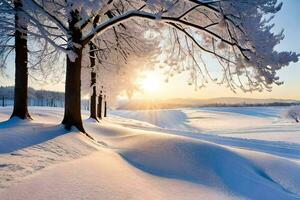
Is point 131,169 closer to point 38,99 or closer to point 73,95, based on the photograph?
point 73,95

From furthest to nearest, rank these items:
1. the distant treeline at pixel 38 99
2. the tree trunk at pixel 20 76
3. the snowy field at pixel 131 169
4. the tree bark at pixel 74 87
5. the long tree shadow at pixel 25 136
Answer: the distant treeline at pixel 38 99 < the tree trunk at pixel 20 76 < the tree bark at pixel 74 87 < the long tree shadow at pixel 25 136 < the snowy field at pixel 131 169

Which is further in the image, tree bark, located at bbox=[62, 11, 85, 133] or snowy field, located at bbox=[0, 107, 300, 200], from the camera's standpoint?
tree bark, located at bbox=[62, 11, 85, 133]

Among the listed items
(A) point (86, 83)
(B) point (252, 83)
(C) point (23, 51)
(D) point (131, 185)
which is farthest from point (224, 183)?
(A) point (86, 83)

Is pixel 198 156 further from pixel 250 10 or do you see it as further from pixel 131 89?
pixel 131 89

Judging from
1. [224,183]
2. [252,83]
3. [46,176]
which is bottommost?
[224,183]

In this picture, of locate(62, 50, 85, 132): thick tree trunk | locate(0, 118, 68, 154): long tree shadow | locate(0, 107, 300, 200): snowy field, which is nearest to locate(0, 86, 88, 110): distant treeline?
locate(62, 50, 85, 132): thick tree trunk

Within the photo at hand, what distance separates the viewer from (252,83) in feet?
37.4

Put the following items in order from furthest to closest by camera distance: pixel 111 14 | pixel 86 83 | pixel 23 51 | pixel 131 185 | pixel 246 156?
pixel 86 83
pixel 111 14
pixel 23 51
pixel 246 156
pixel 131 185

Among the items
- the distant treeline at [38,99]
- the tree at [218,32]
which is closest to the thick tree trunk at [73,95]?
the tree at [218,32]

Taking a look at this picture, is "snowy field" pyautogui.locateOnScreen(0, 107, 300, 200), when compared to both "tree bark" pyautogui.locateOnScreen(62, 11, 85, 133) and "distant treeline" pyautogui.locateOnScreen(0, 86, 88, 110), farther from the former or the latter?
"distant treeline" pyautogui.locateOnScreen(0, 86, 88, 110)

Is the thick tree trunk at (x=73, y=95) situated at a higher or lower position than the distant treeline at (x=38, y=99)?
lower

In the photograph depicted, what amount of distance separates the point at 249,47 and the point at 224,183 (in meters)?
4.78

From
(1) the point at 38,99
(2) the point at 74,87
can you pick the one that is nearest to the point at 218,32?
(2) the point at 74,87

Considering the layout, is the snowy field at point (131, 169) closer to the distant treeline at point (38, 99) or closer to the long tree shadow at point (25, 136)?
the long tree shadow at point (25, 136)
